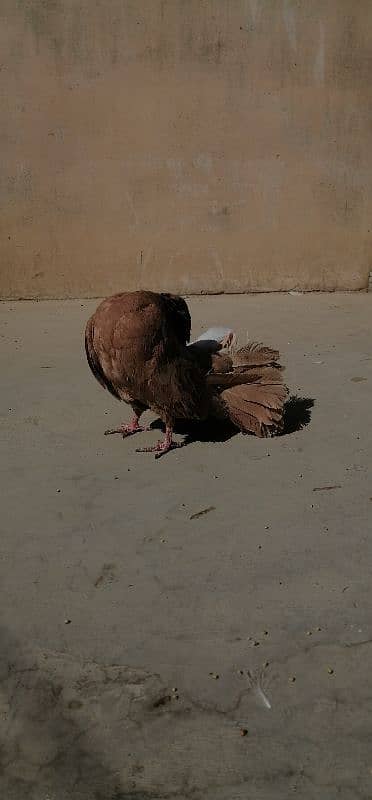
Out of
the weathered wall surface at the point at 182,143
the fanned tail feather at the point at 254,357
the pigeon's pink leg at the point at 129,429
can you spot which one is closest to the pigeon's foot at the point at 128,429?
the pigeon's pink leg at the point at 129,429

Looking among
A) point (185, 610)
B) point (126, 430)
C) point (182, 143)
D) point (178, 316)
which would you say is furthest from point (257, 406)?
point (182, 143)

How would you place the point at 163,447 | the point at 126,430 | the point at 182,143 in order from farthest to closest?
1. the point at 182,143
2. the point at 126,430
3. the point at 163,447

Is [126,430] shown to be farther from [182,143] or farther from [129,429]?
[182,143]

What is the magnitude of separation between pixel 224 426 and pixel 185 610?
2.00 m

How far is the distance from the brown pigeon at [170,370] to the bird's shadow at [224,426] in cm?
13

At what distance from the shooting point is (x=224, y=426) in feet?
15.6

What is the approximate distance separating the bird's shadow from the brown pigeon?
0.13 m

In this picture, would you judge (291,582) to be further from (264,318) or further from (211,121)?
(211,121)

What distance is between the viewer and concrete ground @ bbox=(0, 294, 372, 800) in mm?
2207

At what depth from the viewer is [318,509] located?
11.8 feet

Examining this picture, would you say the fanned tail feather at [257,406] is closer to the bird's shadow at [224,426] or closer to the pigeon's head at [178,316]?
the bird's shadow at [224,426]

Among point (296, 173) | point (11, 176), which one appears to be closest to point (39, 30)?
point (11, 176)

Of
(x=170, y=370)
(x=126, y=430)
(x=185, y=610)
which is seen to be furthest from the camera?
(x=126, y=430)

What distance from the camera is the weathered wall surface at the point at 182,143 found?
6.98 meters
